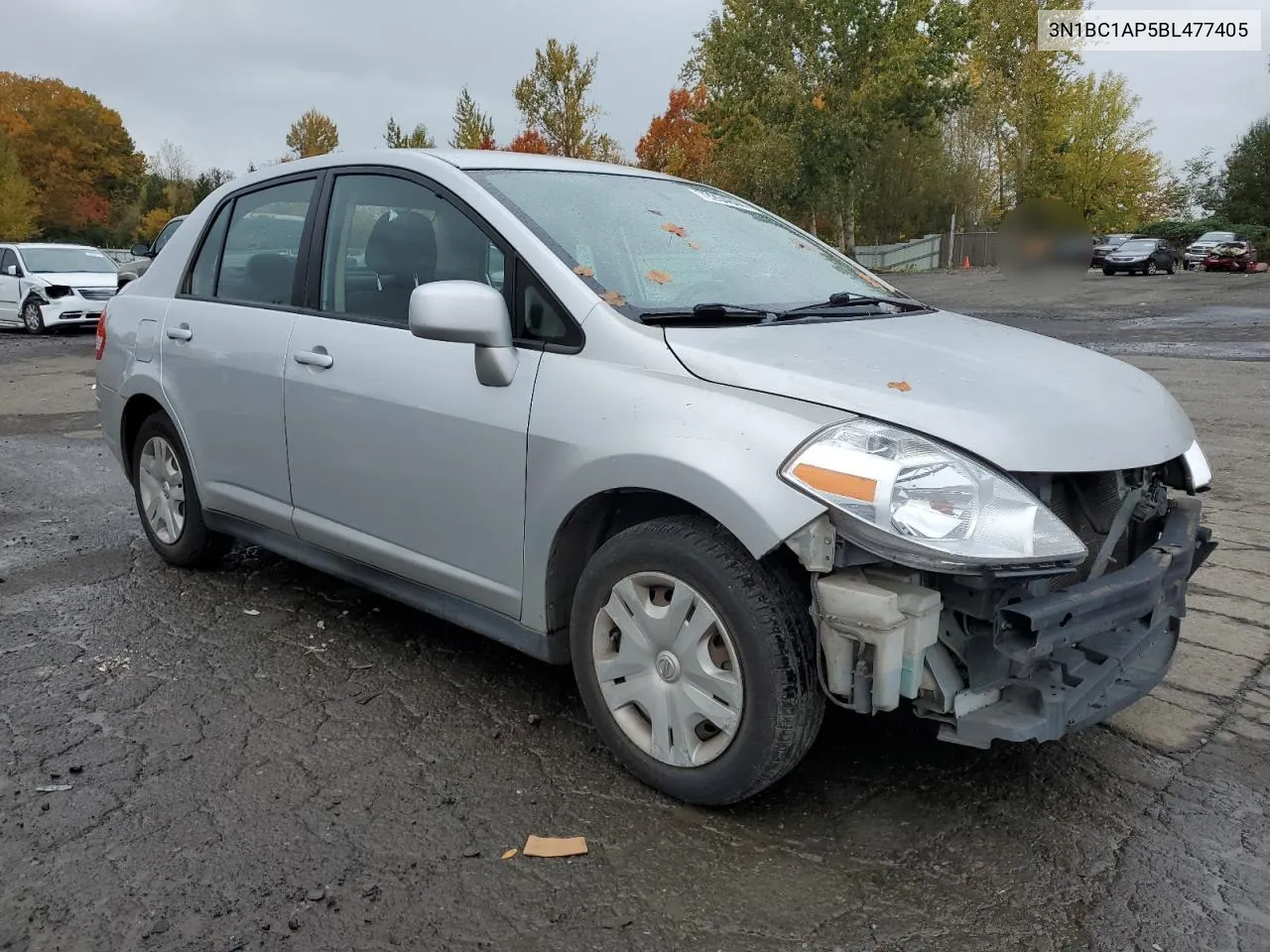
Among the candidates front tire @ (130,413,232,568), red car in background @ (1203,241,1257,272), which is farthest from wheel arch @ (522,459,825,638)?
red car in background @ (1203,241,1257,272)

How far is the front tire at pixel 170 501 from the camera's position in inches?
183

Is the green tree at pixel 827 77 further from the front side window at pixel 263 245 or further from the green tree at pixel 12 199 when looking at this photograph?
the green tree at pixel 12 199

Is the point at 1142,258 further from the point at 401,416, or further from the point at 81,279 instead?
the point at 401,416

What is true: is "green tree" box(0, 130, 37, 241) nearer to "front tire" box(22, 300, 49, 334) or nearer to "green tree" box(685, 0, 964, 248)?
"green tree" box(685, 0, 964, 248)

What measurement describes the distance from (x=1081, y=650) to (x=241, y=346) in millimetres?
3116

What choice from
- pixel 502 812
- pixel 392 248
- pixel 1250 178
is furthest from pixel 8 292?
pixel 1250 178

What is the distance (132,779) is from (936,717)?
2.19m

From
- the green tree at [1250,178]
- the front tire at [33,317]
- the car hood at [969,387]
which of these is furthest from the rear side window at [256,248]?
the green tree at [1250,178]

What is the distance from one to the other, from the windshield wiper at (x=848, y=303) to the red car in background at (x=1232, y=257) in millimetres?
37571

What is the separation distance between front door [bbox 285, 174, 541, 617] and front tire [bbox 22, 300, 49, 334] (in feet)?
58.6

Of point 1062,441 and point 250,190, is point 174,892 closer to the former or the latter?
point 1062,441

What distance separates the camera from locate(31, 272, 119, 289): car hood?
63.2 feet

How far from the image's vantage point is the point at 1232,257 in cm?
3572

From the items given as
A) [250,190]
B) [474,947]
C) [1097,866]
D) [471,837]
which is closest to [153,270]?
[250,190]
